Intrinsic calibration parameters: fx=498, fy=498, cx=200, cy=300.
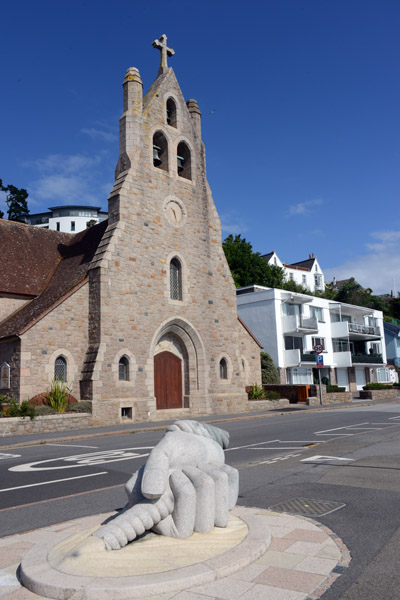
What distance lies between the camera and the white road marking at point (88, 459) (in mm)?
10570

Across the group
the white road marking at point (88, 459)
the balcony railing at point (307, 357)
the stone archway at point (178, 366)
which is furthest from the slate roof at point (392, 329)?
the white road marking at point (88, 459)

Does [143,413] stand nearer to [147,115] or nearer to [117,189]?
[117,189]

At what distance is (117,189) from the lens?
24156mm

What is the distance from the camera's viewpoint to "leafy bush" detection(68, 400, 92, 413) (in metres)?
20.2

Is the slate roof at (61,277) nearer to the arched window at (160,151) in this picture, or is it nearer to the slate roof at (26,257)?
the slate roof at (26,257)

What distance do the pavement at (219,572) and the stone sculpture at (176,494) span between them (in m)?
0.24

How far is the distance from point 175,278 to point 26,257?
328 inches

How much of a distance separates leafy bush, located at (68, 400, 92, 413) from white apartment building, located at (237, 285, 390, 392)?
70.9 feet

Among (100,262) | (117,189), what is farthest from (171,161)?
(100,262)

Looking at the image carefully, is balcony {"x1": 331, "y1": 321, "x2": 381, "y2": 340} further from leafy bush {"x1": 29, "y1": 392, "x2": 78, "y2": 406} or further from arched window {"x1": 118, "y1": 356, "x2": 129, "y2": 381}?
leafy bush {"x1": 29, "y1": 392, "x2": 78, "y2": 406}

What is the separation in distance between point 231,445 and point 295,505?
21.6ft

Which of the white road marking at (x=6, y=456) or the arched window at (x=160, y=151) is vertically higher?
the arched window at (x=160, y=151)

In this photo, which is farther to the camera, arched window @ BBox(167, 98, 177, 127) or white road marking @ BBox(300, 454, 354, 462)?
arched window @ BBox(167, 98, 177, 127)

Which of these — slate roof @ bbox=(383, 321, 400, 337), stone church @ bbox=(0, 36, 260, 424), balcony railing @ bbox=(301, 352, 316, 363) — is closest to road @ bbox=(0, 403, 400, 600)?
stone church @ bbox=(0, 36, 260, 424)
